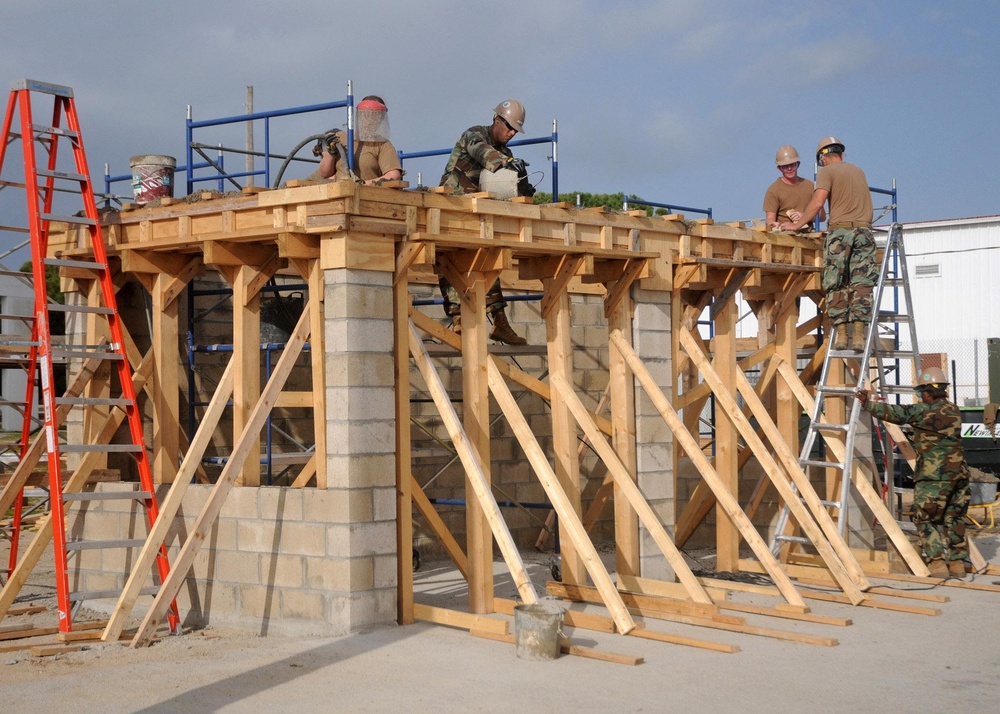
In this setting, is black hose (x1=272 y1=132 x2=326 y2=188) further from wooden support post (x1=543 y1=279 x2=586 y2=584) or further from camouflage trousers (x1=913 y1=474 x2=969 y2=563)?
camouflage trousers (x1=913 y1=474 x2=969 y2=563)

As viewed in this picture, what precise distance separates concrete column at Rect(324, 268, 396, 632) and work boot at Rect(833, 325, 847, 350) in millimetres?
5707

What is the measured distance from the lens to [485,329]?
33.1 ft

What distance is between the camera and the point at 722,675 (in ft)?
25.7

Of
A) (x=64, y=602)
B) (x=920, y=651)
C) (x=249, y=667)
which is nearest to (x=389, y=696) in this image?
(x=249, y=667)

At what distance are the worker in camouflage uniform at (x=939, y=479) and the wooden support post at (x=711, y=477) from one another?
2043 millimetres

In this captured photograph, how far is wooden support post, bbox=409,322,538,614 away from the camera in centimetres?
878

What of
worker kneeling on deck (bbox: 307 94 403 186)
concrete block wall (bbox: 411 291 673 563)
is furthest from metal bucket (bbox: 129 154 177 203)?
concrete block wall (bbox: 411 291 673 563)

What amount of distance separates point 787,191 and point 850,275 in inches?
59.2

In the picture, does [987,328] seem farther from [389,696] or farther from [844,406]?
[389,696]

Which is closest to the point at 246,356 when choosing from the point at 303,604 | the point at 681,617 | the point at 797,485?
the point at 303,604

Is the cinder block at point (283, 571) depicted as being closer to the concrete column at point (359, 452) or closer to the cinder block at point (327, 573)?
the cinder block at point (327, 573)

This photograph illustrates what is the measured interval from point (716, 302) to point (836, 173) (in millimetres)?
1977

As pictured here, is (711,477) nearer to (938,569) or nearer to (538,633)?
(938,569)

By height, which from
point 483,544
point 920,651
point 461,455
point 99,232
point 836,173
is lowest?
point 920,651
